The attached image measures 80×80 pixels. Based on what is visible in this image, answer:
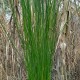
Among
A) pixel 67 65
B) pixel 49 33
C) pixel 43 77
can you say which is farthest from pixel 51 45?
pixel 67 65

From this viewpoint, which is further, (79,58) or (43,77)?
(79,58)

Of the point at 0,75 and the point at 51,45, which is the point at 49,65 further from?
the point at 0,75

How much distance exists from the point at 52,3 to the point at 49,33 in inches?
5.7

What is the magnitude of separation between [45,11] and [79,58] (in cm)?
102

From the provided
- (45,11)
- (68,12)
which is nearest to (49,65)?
(45,11)

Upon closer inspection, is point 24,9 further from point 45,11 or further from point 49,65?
point 49,65

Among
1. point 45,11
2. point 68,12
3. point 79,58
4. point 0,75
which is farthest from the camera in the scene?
point 79,58

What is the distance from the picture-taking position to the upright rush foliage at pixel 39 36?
1.12 metres

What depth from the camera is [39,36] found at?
112 centimetres

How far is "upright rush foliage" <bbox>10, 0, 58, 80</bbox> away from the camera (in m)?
1.12

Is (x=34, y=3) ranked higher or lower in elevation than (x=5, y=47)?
higher

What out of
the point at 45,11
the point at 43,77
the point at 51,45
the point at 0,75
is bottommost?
the point at 0,75

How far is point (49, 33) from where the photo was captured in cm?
114

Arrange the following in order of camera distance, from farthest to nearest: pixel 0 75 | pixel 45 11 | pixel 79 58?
pixel 79 58 < pixel 0 75 < pixel 45 11
